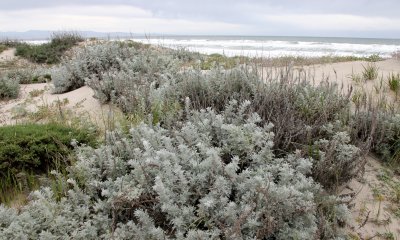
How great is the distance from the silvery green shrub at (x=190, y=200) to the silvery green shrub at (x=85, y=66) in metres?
4.54

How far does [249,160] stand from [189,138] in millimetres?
580

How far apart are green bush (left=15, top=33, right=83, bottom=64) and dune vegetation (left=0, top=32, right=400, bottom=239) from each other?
15.2m

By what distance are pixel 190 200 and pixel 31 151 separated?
2.08 m

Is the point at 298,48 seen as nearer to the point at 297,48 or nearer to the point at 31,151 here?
the point at 297,48

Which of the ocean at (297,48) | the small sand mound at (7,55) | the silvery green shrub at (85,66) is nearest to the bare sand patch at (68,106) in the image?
the silvery green shrub at (85,66)

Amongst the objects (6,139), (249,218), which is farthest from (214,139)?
(6,139)

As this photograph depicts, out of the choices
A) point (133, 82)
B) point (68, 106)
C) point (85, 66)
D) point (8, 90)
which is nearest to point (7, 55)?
point (8, 90)

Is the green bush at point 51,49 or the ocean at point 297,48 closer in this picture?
the green bush at point 51,49

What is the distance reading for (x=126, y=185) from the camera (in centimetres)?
294

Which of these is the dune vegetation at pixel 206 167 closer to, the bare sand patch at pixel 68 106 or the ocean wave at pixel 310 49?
the bare sand patch at pixel 68 106

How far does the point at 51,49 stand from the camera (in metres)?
19.4

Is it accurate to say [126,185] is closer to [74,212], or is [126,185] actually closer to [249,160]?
[74,212]

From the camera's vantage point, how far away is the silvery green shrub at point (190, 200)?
256cm

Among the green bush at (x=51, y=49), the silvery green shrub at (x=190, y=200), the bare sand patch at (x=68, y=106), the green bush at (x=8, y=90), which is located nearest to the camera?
the silvery green shrub at (x=190, y=200)
